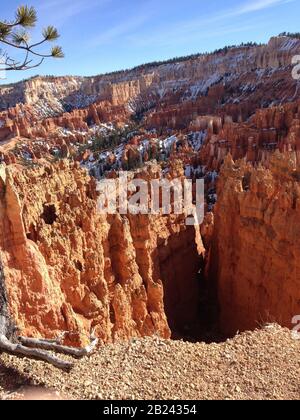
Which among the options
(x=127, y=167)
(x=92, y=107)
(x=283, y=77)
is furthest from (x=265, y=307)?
(x=92, y=107)

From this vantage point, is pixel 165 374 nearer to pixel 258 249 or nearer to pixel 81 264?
pixel 81 264

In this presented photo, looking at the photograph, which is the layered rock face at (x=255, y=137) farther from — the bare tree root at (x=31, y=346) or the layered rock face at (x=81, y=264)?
the bare tree root at (x=31, y=346)

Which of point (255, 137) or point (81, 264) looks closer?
point (81, 264)

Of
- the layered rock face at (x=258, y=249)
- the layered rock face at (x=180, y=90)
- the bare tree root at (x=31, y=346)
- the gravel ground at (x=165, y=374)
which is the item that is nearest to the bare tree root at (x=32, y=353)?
the bare tree root at (x=31, y=346)

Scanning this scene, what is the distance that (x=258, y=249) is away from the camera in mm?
15273

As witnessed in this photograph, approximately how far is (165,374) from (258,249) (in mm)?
10417

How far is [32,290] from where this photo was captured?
9875 millimetres

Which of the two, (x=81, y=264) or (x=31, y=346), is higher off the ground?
(x=31, y=346)

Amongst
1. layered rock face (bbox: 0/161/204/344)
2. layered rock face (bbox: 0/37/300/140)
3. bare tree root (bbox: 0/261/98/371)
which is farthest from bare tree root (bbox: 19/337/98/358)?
layered rock face (bbox: 0/37/300/140)

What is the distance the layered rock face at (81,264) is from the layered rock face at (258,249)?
2.02 metres

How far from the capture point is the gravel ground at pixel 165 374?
511 cm

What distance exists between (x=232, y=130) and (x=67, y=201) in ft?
114

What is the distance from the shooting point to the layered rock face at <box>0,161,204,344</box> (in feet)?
32.5

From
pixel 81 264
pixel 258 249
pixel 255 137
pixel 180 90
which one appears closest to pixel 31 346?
pixel 81 264
